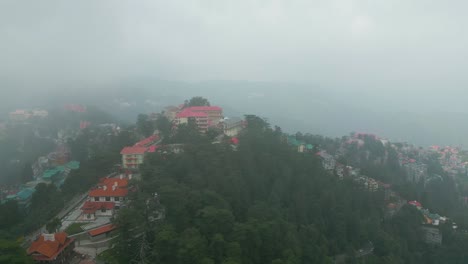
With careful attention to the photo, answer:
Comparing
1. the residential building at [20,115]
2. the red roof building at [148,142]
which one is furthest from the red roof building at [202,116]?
the residential building at [20,115]

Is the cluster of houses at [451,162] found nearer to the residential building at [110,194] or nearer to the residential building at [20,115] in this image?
the residential building at [110,194]

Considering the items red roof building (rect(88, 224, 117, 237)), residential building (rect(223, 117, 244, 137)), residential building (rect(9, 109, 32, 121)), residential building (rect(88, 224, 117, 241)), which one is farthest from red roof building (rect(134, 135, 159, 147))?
residential building (rect(9, 109, 32, 121))

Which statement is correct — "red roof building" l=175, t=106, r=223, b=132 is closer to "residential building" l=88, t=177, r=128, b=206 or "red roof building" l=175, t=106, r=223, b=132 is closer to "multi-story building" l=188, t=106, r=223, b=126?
"multi-story building" l=188, t=106, r=223, b=126

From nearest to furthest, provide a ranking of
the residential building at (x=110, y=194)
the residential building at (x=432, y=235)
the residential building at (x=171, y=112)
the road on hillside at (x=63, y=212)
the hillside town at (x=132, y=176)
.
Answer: the hillside town at (x=132, y=176), the road on hillside at (x=63, y=212), the residential building at (x=110, y=194), the residential building at (x=432, y=235), the residential building at (x=171, y=112)

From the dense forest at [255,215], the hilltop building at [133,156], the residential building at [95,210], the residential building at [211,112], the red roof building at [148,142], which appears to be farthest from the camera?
the residential building at [211,112]

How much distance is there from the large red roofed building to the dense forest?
1.90 meters

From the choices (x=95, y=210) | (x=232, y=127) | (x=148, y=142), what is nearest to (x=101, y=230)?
(x=95, y=210)

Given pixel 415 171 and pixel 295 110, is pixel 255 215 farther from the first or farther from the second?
pixel 295 110

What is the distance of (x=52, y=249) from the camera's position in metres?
12.5

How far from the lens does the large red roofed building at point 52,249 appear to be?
12.4m

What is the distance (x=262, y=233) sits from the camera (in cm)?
1430

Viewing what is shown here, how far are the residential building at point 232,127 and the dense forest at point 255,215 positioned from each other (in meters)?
1.33

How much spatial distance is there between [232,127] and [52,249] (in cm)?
1796

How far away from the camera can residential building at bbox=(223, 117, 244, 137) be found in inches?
1111
